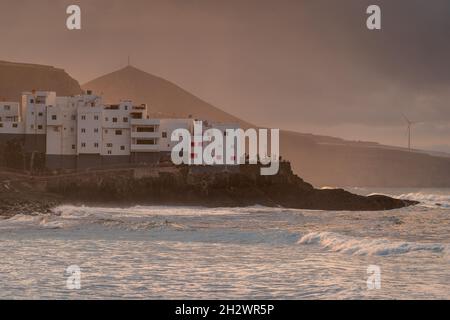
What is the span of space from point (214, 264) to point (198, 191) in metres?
47.6

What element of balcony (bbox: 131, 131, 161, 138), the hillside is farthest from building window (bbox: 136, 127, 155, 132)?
the hillside

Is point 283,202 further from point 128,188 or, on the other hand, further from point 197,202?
point 128,188

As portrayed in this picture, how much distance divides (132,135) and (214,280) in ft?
200

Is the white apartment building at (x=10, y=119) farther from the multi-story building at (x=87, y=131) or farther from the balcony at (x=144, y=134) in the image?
the balcony at (x=144, y=134)

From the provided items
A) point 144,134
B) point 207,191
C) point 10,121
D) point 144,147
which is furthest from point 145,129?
point 10,121

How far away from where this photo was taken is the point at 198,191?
6975cm

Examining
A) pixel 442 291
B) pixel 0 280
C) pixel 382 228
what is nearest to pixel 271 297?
pixel 442 291

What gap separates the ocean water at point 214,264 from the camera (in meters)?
17.2

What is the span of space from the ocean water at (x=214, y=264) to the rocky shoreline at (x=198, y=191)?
29000 millimetres

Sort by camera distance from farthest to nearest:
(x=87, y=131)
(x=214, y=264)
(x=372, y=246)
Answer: (x=87, y=131)
(x=372, y=246)
(x=214, y=264)

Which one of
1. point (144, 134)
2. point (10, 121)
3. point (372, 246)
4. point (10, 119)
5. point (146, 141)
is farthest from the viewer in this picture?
point (10, 119)

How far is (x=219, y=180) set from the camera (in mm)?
71500

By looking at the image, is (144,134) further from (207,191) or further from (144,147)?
(207,191)

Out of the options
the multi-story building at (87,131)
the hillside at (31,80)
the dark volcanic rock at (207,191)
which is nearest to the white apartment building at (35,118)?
the multi-story building at (87,131)
